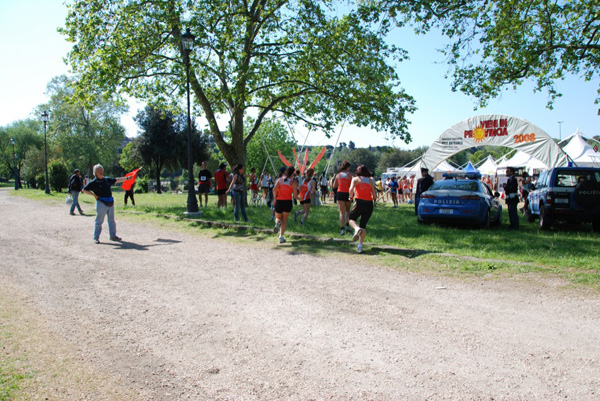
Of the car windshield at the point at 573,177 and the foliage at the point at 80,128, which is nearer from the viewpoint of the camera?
the car windshield at the point at 573,177

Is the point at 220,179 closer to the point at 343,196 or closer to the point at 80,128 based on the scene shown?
the point at 343,196

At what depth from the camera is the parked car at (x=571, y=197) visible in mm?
10719

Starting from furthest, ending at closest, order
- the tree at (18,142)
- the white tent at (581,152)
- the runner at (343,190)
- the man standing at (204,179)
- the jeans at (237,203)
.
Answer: the tree at (18,142) < the white tent at (581,152) < the man standing at (204,179) < the jeans at (237,203) < the runner at (343,190)

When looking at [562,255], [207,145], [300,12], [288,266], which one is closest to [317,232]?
[288,266]

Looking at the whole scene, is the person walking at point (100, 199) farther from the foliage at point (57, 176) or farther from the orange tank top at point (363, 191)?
the foliage at point (57, 176)

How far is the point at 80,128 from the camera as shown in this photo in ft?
184

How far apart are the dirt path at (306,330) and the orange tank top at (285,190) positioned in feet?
8.10

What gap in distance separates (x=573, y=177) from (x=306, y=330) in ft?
35.1

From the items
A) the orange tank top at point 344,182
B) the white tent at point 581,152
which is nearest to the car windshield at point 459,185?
the orange tank top at point 344,182

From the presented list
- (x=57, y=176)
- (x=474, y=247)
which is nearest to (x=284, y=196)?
(x=474, y=247)

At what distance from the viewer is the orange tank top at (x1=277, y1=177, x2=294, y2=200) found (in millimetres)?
9703

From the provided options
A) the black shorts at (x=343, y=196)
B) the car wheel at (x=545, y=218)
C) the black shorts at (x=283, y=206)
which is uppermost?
the black shorts at (x=343, y=196)

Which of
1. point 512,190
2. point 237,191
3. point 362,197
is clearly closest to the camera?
point 362,197

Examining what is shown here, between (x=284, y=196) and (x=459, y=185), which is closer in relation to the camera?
(x=284, y=196)
